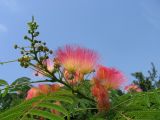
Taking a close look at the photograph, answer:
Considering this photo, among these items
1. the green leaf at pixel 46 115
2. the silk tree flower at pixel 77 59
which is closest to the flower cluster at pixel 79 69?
the silk tree flower at pixel 77 59

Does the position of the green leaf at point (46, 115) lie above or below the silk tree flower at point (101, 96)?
below

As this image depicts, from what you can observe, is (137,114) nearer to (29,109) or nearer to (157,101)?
(157,101)

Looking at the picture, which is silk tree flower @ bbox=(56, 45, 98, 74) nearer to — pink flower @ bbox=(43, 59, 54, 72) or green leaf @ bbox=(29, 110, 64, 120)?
pink flower @ bbox=(43, 59, 54, 72)

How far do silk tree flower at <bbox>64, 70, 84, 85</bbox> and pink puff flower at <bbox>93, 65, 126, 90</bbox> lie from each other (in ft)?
0.40

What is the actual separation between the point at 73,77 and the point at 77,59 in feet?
0.38

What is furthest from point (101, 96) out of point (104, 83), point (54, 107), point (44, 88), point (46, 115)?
point (46, 115)

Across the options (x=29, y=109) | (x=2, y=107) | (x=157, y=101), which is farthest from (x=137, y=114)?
(x=2, y=107)

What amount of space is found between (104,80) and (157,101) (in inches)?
17.1

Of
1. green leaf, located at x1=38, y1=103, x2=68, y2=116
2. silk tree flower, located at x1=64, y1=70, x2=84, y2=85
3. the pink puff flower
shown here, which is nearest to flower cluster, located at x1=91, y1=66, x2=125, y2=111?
the pink puff flower

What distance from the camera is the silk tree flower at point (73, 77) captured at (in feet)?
9.46

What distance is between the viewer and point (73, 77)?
2.90m

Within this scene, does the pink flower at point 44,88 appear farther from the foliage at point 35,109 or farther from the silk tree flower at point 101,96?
the foliage at point 35,109

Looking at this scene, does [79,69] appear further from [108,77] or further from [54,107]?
[54,107]

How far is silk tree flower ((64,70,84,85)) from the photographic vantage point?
2882 millimetres
